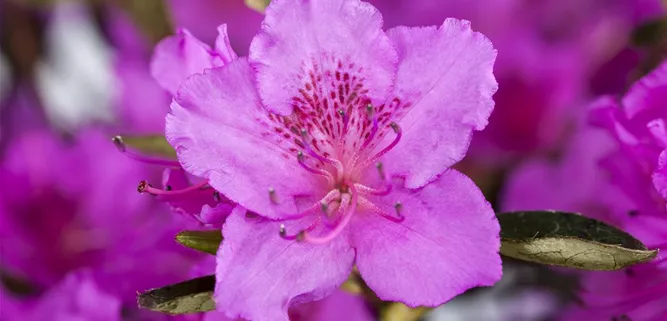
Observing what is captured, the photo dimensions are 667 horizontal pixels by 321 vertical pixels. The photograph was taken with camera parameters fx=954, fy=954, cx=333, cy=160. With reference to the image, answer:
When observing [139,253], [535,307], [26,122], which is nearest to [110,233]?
[139,253]

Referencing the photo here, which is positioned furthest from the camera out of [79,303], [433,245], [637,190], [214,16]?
[214,16]

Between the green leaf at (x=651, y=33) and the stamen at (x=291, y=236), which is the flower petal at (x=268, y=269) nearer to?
the stamen at (x=291, y=236)

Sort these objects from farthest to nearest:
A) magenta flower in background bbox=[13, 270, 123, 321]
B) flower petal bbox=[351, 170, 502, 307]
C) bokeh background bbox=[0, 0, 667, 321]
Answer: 1. bokeh background bbox=[0, 0, 667, 321]
2. magenta flower in background bbox=[13, 270, 123, 321]
3. flower petal bbox=[351, 170, 502, 307]

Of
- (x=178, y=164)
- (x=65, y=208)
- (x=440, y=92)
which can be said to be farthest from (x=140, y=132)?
(x=440, y=92)

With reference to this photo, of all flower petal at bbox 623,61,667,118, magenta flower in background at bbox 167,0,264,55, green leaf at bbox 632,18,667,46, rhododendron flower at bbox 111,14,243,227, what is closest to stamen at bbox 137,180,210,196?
rhododendron flower at bbox 111,14,243,227

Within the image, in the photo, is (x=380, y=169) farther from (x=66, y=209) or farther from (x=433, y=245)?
(x=66, y=209)

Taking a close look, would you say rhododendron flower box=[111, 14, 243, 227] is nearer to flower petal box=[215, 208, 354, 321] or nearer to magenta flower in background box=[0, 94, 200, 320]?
flower petal box=[215, 208, 354, 321]
